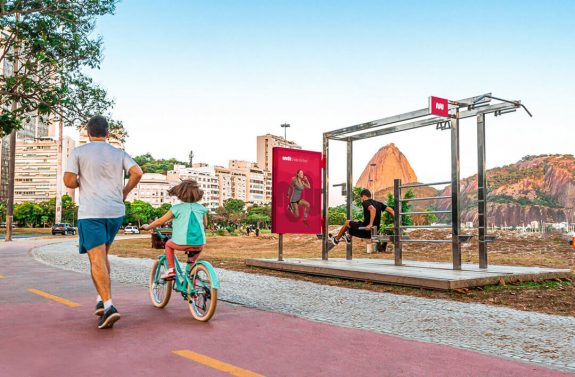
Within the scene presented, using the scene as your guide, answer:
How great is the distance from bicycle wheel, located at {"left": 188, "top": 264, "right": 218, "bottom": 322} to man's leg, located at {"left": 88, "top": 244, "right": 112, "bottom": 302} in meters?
0.93

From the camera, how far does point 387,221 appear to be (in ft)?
86.7

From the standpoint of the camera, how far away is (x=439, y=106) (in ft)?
32.2

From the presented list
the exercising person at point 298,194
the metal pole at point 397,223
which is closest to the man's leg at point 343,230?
the exercising person at point 298,194

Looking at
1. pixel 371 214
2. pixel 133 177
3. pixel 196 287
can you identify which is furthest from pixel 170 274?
pixel 371 214

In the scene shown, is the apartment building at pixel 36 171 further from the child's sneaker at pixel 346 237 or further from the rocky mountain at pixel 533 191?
the child's sneaker at pixel 346 237

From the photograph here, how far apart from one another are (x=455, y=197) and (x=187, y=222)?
18.2ft

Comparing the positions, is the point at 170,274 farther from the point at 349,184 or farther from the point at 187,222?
the point at 349,184

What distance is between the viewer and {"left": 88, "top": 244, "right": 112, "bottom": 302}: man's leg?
565 cm

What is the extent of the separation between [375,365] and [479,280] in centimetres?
498

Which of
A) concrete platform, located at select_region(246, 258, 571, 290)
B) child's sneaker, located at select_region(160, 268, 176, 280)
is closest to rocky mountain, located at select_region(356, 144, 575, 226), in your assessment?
concrete platform, located at select_region(246, 258, 571, 290)

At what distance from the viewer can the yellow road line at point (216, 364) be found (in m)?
3.95

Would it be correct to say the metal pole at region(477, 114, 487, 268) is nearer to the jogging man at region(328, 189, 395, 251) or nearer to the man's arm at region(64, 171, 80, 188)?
the jogging man at region(328, 189, 395, 251)

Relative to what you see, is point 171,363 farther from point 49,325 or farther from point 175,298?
point 175,298

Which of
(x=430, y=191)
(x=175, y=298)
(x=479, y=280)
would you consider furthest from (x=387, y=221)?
(x=175, y=298)
